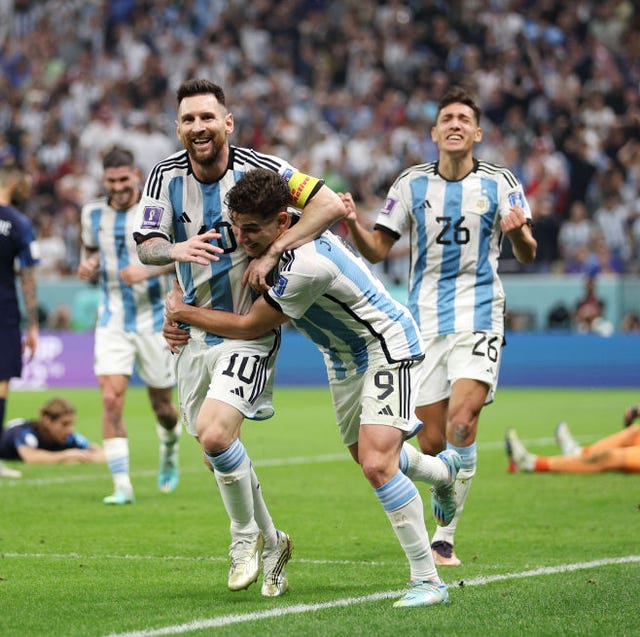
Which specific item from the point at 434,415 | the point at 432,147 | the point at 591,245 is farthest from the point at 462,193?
the point at 432,147

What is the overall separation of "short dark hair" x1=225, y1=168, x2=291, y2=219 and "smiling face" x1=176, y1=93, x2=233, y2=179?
2.06 feet

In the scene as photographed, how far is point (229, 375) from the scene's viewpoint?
6.37 meters

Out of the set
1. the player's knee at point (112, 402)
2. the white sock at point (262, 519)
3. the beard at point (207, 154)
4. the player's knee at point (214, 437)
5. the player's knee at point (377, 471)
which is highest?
the beard at point (207, 154)

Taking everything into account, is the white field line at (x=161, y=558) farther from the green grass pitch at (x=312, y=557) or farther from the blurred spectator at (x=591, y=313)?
the blurred spectator at (x=591, y=313)

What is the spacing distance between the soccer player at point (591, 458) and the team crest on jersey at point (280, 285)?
19.8 ft

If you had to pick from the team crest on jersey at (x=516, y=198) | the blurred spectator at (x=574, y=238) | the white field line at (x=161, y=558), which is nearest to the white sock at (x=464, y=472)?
the white field line at (x=161, y=558)

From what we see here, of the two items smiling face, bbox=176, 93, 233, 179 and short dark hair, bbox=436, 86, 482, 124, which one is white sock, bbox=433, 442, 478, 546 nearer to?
short dark hair, bbox=436, 86, 482, 124

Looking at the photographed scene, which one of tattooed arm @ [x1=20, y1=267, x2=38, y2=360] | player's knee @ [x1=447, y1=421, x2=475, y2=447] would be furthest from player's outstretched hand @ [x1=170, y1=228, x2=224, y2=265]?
tattooed arm @ [x1=20, y1=267, x2=38, y2=360]

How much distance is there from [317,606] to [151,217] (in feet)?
6.84

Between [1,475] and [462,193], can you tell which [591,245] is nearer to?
[1,475]

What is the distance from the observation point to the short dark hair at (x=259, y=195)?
5918 millimetres

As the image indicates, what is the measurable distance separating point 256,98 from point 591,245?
8005mm

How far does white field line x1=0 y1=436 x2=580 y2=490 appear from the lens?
1136 centimetres

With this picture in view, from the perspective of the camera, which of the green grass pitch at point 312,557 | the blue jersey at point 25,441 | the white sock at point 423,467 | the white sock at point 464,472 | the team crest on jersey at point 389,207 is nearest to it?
the green grass pitch at point 312,557
